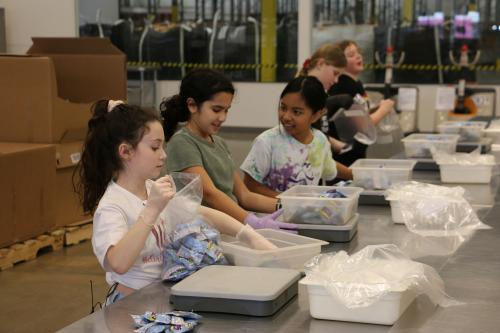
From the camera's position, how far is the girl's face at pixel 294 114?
3.20 metres

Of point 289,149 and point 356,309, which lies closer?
point 356,309

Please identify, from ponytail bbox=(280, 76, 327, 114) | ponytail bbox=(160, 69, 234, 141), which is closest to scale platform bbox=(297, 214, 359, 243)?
ponytail bbox=(160, 69, 234, 141)

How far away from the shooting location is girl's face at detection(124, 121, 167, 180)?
208 centimetres

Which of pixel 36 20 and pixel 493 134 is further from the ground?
pixel 36 20

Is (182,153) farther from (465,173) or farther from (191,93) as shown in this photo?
(465,173)

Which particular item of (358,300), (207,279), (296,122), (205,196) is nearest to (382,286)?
(358,300)

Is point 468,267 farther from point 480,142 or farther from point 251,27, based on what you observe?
point 251,27

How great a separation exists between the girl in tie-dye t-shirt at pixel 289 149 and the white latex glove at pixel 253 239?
3.67ft

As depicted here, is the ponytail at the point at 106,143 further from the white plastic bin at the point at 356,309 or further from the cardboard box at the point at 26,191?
the cardboard box at the point at 26,191

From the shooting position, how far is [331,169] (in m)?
3.38

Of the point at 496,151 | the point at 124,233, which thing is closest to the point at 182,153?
the point at 124,233

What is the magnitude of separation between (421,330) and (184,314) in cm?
46

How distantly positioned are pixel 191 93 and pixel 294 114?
0.56 meters

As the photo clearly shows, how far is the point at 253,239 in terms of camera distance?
2.03 meters
